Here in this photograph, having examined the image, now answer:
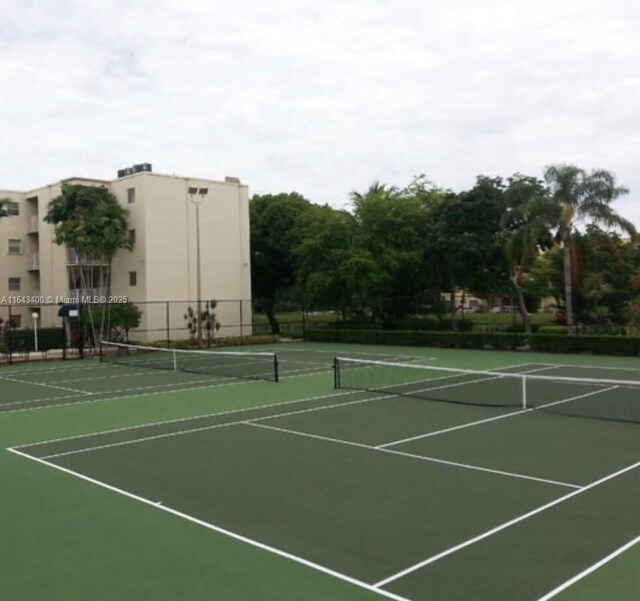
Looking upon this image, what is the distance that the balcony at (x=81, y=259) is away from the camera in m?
42.0

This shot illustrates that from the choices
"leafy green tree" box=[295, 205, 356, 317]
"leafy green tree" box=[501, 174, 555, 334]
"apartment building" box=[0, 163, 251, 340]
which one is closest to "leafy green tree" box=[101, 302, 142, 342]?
"apartment building" box=[0, 163, 251, 340]

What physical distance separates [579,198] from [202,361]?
1971 centimetres

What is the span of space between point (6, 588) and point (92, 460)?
5550 mm

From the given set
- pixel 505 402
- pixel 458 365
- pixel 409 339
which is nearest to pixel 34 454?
pixel 505 402

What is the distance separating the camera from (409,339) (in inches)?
1524

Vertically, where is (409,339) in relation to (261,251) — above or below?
below

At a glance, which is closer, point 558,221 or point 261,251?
point 558,221

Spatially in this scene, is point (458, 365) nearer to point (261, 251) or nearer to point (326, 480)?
point (326, 480)

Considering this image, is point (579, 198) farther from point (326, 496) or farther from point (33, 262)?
point (33, 262)

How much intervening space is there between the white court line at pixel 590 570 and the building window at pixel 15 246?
48620 millimetres

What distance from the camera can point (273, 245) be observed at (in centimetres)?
5106

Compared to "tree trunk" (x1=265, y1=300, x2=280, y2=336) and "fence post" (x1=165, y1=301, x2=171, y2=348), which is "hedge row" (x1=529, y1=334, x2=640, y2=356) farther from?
"tree trunk" (x1=265, y1=300, x2=280, y2=336)

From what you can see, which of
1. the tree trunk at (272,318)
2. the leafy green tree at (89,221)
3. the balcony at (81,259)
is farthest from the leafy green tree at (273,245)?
the leafy green tree at (89,221)

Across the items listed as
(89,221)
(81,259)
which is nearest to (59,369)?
(89,221)
